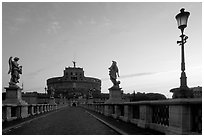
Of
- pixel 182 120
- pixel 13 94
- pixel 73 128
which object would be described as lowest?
pixel 73 128

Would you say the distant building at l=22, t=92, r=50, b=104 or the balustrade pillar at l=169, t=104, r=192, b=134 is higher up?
the balustrade pillar at l=169, t=104, r=192, b=134

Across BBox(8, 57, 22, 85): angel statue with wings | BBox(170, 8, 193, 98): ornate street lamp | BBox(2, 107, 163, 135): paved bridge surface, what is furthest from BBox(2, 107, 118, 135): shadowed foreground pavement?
BBox(8, 57, 22, 85): angel statue with wings

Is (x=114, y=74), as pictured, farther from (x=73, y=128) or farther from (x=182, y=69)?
(x=182, y=69)

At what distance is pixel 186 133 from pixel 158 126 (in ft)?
8.97

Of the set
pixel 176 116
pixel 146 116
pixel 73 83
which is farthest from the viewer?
pixel 73 83

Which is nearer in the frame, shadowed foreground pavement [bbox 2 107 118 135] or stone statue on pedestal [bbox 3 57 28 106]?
shadowed foreground pavement [bbox 2 107 118 135]

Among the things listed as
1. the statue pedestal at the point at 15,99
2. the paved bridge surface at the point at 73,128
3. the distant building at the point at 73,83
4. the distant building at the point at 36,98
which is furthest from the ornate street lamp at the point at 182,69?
the distant building at the point at 73,83

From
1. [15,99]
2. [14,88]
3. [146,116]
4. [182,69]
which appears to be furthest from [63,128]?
[14,88]

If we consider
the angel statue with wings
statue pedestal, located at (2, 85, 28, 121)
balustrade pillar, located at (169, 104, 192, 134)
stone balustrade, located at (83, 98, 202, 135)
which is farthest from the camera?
the angel statue with wings

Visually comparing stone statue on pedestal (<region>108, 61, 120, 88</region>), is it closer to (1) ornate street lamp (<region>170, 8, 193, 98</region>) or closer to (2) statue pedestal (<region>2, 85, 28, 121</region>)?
(2) statue pedestal (<region>2, 85, 28, 121</region>)

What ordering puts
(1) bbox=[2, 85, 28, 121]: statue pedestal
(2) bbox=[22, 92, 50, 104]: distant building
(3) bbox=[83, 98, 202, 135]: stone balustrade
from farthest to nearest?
(2) bbox=[22, 92, 50, 104]: distant building
(1) bbox=[2, 85, 28, 121]: statue pedestal
(3) bbox=[83, 98, 202, 135]: stone balustrade

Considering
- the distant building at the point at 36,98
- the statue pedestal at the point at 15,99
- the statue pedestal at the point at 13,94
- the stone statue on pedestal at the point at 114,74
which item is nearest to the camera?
the statue pedestal at the point at 15,99

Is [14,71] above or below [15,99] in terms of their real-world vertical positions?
above

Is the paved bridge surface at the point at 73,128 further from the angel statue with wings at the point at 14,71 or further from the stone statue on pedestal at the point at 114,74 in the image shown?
the stone statue on pedestal at the point at 114,74
